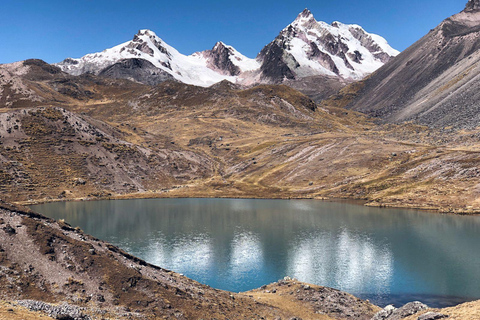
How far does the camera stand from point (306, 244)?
241 ft

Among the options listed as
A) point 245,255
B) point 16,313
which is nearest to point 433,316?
point 16,313

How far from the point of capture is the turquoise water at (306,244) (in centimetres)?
5338

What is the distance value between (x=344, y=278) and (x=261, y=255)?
658 inches

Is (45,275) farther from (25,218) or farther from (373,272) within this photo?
(373,272)

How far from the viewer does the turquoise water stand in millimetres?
53375

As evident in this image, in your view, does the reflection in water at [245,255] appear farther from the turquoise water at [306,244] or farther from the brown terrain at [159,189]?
the brown terrain at [159,189]

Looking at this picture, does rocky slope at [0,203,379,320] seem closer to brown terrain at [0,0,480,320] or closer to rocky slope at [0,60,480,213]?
brown terrain at [0,0,480,320]

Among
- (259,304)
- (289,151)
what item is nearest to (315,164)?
(289,151)

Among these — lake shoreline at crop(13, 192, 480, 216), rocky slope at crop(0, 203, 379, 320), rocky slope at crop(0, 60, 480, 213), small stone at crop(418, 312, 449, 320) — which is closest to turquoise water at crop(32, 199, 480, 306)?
lake shoreline at crop(13, 192, 480, 216)

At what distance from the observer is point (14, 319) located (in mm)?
21422

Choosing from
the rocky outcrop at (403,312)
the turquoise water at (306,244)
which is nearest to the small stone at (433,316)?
the rocky outcrop at (403,312)

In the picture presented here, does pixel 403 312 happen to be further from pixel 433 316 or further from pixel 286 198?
pixel 286 198

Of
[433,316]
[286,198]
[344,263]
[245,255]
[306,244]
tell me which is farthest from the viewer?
[286,198]

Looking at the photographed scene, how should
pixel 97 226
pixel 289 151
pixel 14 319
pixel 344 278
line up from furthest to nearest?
1. pixel 289 151
2. pixel 97 226
3. pixel 344 278
4. pixel 14 319
